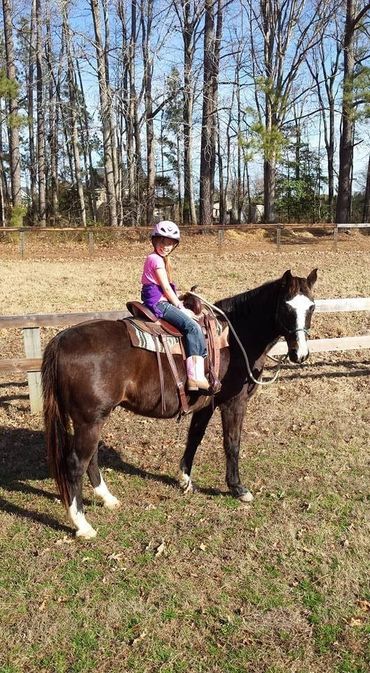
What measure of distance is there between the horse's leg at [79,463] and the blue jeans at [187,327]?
1.00m

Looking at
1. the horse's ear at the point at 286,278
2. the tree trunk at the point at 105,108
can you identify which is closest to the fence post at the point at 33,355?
the horse's ear at the point at 286,278

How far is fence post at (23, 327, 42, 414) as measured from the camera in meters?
6.54

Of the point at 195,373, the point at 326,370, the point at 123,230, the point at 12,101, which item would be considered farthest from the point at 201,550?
the point at 12,101

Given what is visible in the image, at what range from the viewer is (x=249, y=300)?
16.1 ft

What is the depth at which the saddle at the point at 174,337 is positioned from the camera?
14.5 feet

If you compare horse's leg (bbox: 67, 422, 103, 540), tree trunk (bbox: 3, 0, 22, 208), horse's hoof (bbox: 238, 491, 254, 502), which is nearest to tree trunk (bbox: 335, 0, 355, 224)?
tree trunk (bbox: 3, 0, 22, 208)

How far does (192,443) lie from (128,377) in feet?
4.28

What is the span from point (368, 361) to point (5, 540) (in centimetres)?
668

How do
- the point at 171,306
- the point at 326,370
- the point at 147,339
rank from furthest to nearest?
the point at 326,370
the point at 171,306
the point at 147,339

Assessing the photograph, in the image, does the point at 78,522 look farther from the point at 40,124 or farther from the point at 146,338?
the point at 40,124

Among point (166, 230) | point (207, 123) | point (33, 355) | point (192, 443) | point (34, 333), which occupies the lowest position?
point (192, 443)

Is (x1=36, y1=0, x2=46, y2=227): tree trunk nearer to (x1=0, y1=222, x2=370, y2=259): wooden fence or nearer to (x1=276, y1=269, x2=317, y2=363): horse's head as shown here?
(x1=0, y1=222, x2=370, y2=259): wooden fence

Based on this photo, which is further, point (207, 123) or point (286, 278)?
point (207, 123)

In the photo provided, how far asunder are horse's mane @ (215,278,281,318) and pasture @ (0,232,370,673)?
1.77m
